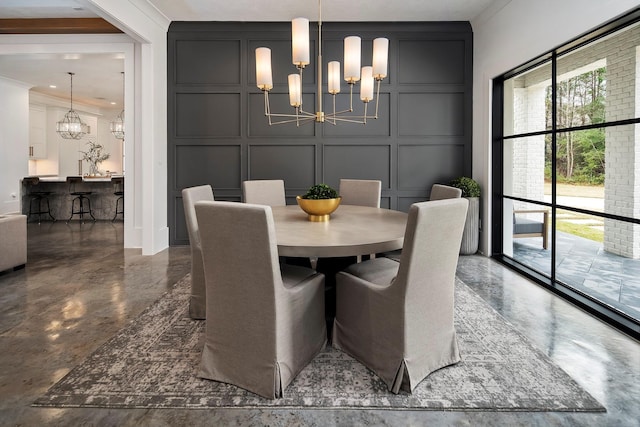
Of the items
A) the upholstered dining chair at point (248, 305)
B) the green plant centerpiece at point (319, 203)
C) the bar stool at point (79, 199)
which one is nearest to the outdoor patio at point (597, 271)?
the green plant centerpiece at point (319, 203)

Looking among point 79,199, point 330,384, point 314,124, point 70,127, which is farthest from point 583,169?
point 70,127

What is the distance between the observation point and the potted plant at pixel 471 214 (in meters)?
4.50

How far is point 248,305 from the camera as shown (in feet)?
5.52

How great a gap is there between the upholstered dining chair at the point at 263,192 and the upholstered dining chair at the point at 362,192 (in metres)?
0.64

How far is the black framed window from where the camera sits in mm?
2664

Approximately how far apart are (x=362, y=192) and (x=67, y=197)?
673 centimetres

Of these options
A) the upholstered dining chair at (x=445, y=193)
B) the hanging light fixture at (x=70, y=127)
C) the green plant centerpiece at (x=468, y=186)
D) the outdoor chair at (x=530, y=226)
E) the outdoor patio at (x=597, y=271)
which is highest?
the hanging light fixture at (x=70, y=127)

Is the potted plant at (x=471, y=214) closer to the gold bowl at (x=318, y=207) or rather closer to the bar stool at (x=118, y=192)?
the gold bowl at (x=318, y=207)

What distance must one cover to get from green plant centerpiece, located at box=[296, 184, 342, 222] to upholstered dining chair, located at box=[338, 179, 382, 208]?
113cm

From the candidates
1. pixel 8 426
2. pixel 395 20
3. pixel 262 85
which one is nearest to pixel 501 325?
pixel 262 85

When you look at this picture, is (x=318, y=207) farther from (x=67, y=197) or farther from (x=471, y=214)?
(x=67, y=197)

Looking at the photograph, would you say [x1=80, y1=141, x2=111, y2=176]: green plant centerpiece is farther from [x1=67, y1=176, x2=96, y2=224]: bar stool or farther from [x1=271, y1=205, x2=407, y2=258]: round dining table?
[x1=271, y1=205, x2=407, y2=258]: round dining table

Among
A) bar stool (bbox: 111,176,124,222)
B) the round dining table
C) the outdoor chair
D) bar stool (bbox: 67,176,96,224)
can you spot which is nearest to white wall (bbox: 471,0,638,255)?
the outdoor chair

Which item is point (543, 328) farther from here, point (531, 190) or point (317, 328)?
point (531, 190)
